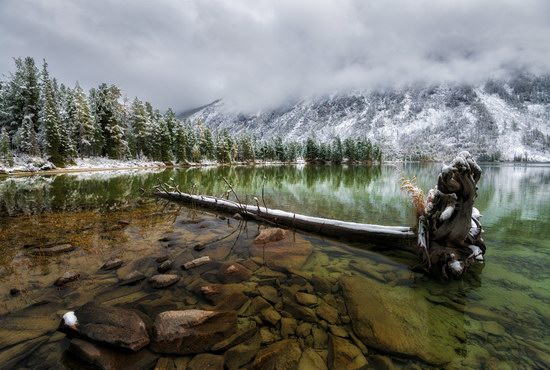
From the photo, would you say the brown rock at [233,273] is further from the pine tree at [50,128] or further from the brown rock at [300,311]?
the pine tree at [50,128]

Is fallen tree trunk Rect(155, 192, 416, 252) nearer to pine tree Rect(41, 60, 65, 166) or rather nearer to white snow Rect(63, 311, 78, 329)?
white snow Rect(63, 311, 78, 329)

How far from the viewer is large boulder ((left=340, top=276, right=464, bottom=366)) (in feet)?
14.3

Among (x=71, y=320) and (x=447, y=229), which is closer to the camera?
(x=71, y=320)

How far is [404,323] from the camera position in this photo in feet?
16.3

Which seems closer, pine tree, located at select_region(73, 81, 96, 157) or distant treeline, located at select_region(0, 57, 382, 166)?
distant treeline, located at select_region(0, 57, 382, 166)

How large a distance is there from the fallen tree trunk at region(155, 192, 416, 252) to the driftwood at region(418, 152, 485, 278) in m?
0.87

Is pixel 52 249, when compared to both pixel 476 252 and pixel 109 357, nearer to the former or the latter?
pixel 109 357

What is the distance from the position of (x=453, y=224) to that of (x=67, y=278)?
1032 centimetres

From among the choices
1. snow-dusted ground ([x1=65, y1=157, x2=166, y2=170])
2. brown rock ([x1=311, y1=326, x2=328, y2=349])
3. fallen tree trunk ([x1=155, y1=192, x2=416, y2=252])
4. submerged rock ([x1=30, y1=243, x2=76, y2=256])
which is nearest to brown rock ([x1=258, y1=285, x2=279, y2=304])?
brown rock ([x1=311, y1=326, x2=328, y2=349])

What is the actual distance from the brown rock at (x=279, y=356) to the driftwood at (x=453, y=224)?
4.71 metres

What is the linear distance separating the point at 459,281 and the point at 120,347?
25.3 feet

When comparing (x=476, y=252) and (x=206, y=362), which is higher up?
(x=476, y=252)

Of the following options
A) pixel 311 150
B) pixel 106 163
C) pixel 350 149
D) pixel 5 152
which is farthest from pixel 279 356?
pixel 350 149

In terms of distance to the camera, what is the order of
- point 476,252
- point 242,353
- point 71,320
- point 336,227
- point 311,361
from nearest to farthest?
point 311,361 → point 242,353 → point 71,320 → point 476,252 → point 336,227
